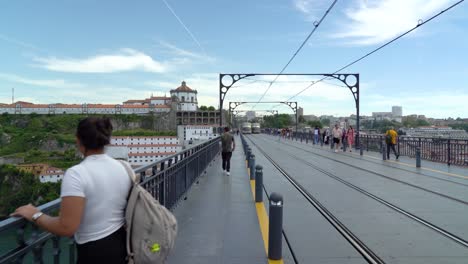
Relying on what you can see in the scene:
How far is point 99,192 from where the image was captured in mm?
2449

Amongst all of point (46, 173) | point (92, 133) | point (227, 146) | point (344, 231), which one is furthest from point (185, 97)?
point (92, 133)

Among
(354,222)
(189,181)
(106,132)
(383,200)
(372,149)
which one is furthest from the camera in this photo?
(372,149)

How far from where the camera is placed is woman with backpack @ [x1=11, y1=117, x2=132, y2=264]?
2.36m

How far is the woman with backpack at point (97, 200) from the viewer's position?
2355 mm

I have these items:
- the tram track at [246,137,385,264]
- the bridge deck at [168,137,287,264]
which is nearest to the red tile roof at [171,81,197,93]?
the bridge deck at [168,137,287,264]

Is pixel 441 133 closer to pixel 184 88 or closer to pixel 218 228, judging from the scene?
pixel 218 228

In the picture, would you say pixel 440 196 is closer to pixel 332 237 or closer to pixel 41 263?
pixel 332 237

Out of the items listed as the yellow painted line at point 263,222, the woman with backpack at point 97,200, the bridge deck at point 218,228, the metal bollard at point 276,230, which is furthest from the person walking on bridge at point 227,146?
the woman with backpack at point 97,200

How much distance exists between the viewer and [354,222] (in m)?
7.18

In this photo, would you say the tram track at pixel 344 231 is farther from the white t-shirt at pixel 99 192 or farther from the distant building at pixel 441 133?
the distant building at pixel 441 133

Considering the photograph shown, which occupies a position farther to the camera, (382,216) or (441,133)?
(441,133)

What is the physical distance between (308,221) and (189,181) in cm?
408

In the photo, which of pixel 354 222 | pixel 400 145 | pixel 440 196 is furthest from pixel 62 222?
pixel 400 145

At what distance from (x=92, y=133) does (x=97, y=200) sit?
1.41ft
